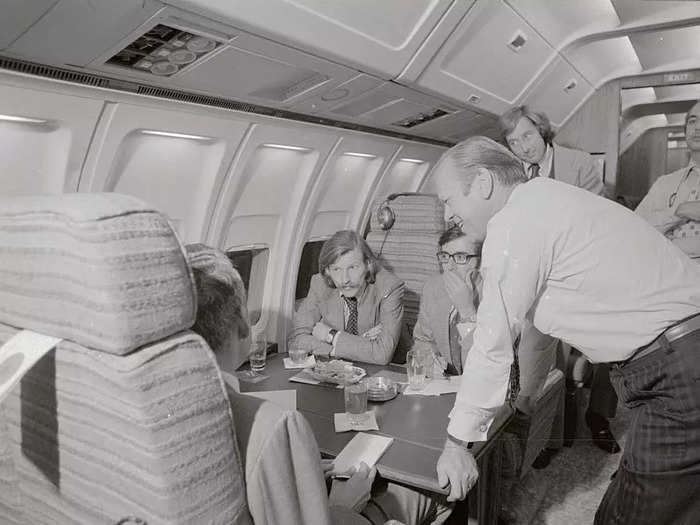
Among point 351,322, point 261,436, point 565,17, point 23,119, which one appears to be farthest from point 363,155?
point 261,436

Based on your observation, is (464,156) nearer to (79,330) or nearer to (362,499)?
(362,499)

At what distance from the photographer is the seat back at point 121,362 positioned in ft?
2.84

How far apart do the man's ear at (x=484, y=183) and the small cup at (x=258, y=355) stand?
1463 mm

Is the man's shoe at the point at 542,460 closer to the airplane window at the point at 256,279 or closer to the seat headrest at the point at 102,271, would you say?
the airplane window at the point at 256,279

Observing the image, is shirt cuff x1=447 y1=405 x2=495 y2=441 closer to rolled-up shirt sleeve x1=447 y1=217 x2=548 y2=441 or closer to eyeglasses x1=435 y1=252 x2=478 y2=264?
rolled-up shirt sleeve x1=447 y1=217 x2=548 y2=441

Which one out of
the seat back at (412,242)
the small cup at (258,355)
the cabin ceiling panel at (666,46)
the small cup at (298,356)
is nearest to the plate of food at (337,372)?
the small cup at (298,356)

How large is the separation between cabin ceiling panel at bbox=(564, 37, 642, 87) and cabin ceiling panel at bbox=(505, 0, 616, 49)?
294 mm

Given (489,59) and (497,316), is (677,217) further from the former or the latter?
(497,316)

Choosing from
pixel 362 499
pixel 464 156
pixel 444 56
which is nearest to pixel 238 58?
pixel 464 156

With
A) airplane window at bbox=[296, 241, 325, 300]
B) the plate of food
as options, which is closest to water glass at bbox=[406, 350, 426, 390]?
the plate of food

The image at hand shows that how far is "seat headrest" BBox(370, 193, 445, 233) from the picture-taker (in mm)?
4023

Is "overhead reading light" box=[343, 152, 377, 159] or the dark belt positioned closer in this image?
the dark belt

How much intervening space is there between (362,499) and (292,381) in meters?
1.04

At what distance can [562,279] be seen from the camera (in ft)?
5.78
